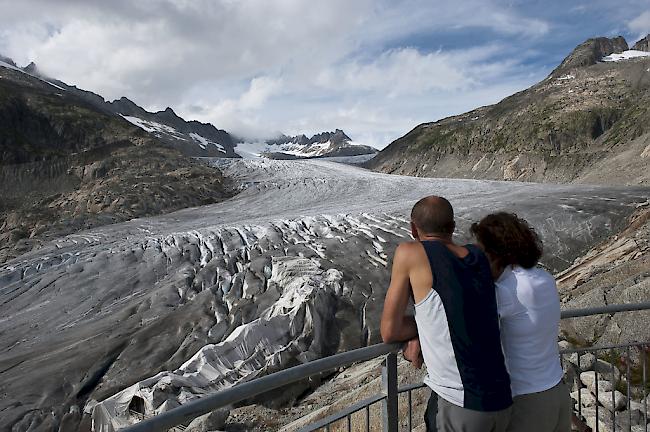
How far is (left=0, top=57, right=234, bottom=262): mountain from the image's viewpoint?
31297mm

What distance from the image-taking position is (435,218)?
3.05 meters

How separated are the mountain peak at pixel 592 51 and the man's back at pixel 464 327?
320 feet

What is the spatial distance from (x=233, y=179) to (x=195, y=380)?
1195 inches

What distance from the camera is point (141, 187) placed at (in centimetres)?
3425

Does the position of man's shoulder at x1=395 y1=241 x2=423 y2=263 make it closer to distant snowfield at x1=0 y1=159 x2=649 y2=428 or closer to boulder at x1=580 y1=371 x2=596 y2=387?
boulder at x1=580 y1=371 x2=596 y2=387

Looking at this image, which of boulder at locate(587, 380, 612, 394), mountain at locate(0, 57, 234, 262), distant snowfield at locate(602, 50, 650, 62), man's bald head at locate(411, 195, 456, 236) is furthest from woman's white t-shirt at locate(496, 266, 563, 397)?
distant snowfield at locate(602, 50, 650, 62)

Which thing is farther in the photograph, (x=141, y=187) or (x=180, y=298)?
(x=141, y=187)

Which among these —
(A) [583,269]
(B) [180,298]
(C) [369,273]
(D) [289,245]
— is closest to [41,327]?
(B) [180,298]

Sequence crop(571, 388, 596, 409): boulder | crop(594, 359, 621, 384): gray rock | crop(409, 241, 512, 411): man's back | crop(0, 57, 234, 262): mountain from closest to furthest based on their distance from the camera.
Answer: crop(409, 241, 512, 411): man's back → crop(571, 388, 596, 409): boulder → crop(594, 359, 621, 384): gray rock → crop(0, 57, 234, 262): mountain

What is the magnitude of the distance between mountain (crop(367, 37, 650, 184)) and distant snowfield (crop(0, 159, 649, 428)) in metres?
18.7

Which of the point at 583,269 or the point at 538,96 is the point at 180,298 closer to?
the point at 583,269

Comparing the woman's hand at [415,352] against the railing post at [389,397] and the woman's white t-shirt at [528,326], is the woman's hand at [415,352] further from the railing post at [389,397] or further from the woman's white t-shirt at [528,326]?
the woman's white t-shirt at [528,326]

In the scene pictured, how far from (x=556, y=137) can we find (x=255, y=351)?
46616 millimetres

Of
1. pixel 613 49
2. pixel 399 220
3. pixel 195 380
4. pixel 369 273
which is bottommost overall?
pixel 195 380
